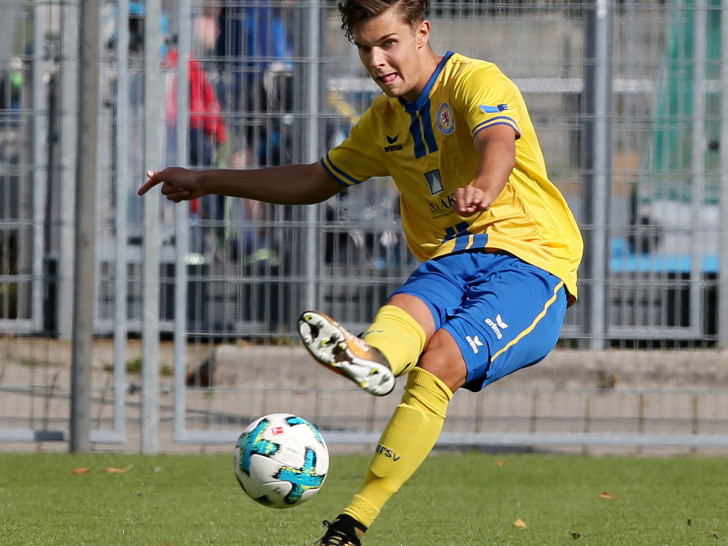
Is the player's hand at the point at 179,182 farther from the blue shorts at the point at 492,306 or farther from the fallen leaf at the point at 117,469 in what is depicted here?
the fallen leaf at the point at 117,469

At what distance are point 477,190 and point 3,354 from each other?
4.15 m

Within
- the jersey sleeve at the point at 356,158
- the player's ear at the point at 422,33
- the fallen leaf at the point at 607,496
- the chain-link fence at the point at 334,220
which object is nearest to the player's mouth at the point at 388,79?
the player's ear at the point at 422,33

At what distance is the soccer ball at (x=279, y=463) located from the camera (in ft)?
12.4

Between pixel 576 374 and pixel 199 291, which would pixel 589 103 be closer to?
pixel 576 374

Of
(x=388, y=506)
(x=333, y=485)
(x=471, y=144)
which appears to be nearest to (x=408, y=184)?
(x=471, y=144)

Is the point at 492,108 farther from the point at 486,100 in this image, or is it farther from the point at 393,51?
the point at 393,51

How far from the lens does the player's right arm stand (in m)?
4.59

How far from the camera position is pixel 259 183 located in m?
4.60

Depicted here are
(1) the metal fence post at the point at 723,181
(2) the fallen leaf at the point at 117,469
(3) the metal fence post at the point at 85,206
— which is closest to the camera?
(2) the fallen leaf at the point at 117,469

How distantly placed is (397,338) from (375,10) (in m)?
1.04

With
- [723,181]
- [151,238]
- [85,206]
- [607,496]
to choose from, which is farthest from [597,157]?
[85,206]

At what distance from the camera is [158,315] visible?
6645mm

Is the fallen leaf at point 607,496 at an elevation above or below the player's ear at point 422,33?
below

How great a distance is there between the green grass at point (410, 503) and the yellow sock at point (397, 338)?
A: 117 centimetres
